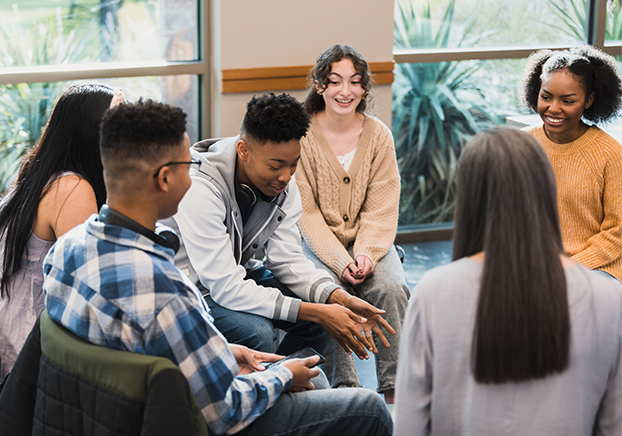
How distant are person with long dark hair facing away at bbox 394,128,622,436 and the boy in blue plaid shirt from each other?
38 cm

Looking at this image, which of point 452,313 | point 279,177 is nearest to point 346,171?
point 279,177

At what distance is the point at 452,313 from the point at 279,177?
1004 millimetres

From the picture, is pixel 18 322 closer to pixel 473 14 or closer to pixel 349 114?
pixel 349 114

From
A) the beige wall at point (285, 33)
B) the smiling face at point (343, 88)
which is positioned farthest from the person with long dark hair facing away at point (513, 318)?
the beige wall at point (285, 33)

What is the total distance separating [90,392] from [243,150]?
1044 millimetres

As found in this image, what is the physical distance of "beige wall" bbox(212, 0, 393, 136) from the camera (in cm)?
322

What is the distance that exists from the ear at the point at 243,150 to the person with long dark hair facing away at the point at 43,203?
42 centimetres

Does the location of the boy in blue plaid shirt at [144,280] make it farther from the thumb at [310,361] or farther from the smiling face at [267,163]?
the smiling face at [267,163]

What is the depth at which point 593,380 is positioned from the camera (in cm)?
113

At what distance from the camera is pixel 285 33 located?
130 inches

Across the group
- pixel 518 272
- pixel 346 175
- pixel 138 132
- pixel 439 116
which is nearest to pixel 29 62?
pixel 346 175

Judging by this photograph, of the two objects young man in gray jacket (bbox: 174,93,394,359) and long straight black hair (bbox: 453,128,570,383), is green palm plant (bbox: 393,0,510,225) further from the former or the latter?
long straight black hair (bbox: 453,128,570,383)

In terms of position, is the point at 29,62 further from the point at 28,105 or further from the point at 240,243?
the point at 240,243

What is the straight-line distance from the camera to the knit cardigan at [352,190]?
2689 mm
